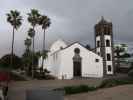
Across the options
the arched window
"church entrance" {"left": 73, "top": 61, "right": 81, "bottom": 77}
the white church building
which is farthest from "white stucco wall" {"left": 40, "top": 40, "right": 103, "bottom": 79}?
"church entrance" {"left": 73, "top": 61, "right": 81, "bottom": 77}

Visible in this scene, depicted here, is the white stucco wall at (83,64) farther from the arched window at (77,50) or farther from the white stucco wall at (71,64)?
the arched window at (77,50)

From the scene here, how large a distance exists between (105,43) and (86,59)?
7.45m

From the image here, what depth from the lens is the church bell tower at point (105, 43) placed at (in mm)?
48781

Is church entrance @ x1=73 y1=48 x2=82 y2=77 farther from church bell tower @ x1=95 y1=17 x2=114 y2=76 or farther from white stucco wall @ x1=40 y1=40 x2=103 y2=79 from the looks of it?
church bell tower @ x1=95 y1=17 x2=114 y2=76

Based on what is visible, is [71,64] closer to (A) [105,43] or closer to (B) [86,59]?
(B) [86,59]

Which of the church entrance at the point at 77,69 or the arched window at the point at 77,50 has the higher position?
the arched window at the point at 77,50

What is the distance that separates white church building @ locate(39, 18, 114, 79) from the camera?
144 ft

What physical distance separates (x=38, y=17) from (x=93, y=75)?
16.9m

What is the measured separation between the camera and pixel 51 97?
347cm

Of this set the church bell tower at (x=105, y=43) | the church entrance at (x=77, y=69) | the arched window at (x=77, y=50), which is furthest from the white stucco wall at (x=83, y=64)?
the church bell tower at (x=105, y=43)

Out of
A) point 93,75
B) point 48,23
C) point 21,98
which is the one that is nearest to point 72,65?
point 93,75

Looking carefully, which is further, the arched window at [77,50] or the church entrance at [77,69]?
the arched window at [77,50]

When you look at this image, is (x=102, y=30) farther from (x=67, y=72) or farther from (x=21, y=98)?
(x=21, y=98)

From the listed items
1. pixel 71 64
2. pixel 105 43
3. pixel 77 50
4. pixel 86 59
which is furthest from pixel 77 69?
pixel 105 43
